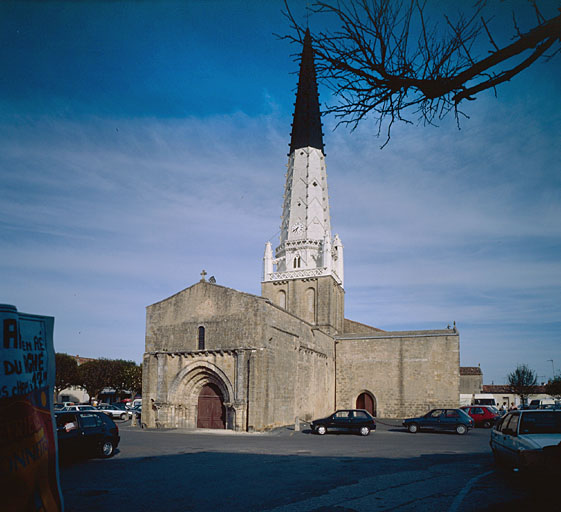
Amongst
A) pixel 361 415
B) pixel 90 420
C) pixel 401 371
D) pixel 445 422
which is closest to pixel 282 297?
pixel 401 371

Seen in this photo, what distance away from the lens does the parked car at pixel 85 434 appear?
43.4ft

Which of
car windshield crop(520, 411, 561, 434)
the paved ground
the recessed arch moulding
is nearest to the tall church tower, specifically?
the recessed arch moulding

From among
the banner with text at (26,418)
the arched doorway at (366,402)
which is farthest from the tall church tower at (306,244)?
the banner with text at (26,418)

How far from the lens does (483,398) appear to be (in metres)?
52.1

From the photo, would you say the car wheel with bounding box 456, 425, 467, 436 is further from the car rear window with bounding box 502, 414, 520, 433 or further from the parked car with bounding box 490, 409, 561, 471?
the car rear window with bounding box 502, 414, 520, 433

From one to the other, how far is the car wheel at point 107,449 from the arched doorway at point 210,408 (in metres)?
12.7

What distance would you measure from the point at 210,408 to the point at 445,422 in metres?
12.2

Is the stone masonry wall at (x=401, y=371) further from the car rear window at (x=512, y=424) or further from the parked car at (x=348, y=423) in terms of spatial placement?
the car rear window at (x=512, y=424)

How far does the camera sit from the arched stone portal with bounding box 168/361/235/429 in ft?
89.1

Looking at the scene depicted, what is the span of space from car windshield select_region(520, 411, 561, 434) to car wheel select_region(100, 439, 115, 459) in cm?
1078

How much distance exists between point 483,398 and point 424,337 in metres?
Answer: 20.5

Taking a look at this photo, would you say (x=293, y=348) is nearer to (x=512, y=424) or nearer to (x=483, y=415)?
(x=483, y=415)

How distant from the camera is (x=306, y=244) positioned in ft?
142

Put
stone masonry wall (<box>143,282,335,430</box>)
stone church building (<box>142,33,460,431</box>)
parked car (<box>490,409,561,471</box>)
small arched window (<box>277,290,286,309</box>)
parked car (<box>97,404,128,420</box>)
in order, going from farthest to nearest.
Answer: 1. small arched window (<box>277,290,286,309</box>)
2. parked car (<box>97,404,128,420</box>)
3. stone church building (<box>142,33,460,431</box>)
4. stone masonry wall (<box>143,282,335,430</box>)
5. parked car (<box>490,409,561,471</box>)
